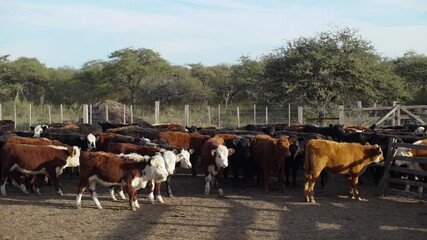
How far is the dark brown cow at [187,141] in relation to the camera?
1337cm

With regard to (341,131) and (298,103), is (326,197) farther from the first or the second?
(298,103)

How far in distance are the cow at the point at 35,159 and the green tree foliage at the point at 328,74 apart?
18.8m

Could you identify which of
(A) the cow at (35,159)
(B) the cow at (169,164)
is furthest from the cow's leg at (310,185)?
(A) the cow at (35,159)

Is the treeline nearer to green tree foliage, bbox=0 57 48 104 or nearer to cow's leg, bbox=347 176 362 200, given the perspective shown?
green tree foliage, bbox=0 57 48 104

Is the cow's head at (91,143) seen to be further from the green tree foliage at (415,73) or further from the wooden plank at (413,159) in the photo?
the green tree foliage at (415,73)

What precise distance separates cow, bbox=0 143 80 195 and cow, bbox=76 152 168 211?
1.53 m

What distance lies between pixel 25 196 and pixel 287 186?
571 centimetres

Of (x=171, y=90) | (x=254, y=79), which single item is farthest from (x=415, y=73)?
(x=171, y=90)

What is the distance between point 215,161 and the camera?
11.1m

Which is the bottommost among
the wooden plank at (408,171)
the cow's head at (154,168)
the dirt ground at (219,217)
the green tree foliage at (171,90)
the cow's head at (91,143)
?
the dirt ground at (219,217)

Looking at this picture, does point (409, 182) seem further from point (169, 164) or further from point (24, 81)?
point (24, 81)

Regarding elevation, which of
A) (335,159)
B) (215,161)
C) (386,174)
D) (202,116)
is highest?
(202,116)

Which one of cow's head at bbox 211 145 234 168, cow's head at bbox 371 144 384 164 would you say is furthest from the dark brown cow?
cow's head at bbox 371 144 384 164

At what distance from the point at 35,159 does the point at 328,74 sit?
20.6 meters
